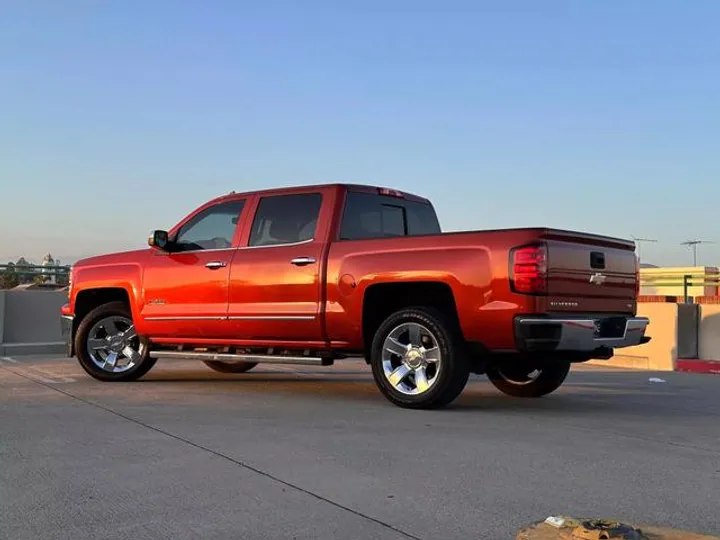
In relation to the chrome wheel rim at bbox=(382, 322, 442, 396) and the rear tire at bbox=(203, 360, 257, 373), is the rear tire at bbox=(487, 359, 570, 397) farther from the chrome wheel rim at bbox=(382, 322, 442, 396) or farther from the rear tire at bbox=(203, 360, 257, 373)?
the rear tire at bbox=(203, 360, 257, 373)

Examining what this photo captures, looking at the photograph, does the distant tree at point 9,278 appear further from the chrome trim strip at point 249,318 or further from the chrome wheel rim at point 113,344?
the chrome trim strip at point 249,318

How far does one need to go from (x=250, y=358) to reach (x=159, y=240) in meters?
1.78

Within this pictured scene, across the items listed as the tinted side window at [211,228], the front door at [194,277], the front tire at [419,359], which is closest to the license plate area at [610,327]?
the front tire at [419,359]

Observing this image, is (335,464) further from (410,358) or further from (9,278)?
(9,278)

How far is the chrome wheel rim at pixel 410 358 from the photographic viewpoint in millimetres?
6875

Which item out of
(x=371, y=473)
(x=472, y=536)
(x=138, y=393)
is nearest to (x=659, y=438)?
(x=371, y=473)

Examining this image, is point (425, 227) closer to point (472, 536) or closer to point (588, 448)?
point (588, 448)

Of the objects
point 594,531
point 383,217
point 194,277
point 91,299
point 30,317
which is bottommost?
point 594,531

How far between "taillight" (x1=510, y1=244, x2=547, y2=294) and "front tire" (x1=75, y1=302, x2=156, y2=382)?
4.77 m

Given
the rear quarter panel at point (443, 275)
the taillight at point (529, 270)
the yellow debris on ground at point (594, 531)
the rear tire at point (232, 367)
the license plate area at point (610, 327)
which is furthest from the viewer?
the rear tire at point (232, 367)

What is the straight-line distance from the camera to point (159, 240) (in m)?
8.64

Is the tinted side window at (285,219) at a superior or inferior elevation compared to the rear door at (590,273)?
superior

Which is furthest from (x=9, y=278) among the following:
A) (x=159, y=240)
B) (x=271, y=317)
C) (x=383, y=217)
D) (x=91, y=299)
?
(x=383, y=217)

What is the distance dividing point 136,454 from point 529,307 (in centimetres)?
322
